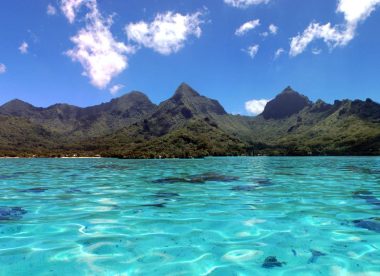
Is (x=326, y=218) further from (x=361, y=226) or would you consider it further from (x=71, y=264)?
(x=71, y=264)

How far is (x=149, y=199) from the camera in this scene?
57.7 feet

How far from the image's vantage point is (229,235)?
10.1m

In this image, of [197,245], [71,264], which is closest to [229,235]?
[197,245]

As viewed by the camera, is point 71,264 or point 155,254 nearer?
point 71,264

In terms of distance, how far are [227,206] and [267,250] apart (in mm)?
6541

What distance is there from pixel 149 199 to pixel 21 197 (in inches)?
281

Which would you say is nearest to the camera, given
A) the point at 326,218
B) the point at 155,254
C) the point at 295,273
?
the point at 295,273

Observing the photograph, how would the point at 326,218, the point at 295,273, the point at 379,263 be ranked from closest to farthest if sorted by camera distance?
the point at 295,273 < the point at 379,263 < the point at 326,218

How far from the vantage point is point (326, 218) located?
12.7m

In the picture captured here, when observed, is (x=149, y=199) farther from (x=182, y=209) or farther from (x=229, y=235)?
(x=229, y=235)

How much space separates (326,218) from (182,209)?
586 centimetres

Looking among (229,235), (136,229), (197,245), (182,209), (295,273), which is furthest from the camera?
(182,209)

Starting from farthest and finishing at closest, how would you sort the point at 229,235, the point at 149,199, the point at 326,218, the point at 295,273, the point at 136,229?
1. the point at 149,199
2. the point at 326,218
3. the point at 136,229
4. the point at 229,235
5. the point at 295,273

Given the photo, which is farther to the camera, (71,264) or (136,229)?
(136,229)
